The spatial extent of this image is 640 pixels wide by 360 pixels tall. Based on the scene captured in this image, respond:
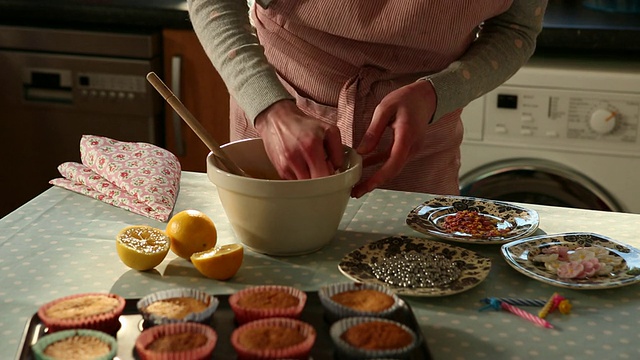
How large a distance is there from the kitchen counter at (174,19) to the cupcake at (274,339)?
1.47m

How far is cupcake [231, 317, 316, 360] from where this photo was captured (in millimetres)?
814

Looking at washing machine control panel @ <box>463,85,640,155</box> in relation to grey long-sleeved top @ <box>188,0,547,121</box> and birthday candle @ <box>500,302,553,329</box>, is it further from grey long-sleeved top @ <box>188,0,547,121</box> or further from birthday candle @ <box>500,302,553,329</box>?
birthday candle @ <box>500,302,553,329</box>

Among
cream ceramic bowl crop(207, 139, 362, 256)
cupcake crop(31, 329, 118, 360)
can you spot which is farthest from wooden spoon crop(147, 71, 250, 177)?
cupcake crop(31, 329, 118, 360)

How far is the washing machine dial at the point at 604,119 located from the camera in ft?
6.82

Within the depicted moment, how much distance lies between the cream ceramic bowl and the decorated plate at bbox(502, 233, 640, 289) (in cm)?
22

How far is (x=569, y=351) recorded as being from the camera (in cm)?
90

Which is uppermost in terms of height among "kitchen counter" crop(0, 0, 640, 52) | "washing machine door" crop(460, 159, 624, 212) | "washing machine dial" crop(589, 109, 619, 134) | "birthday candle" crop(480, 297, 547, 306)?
"kitchen counter" crop(0, 0, 640, 52)

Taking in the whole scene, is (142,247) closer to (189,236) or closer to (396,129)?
(189,236)

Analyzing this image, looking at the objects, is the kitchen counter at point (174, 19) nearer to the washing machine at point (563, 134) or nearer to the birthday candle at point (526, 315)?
the washing machine at point (563, 134)

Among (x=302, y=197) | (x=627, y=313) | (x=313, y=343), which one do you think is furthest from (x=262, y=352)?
(x=627, y=313)

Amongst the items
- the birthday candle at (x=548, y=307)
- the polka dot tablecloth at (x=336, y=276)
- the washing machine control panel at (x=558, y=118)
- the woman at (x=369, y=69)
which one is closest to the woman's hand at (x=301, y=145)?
the woman at (x=369, y=69)

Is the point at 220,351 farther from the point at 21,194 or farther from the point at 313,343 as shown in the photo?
the point at 21,194

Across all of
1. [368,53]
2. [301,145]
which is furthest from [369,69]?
[301,145]

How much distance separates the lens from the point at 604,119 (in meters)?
2.08
